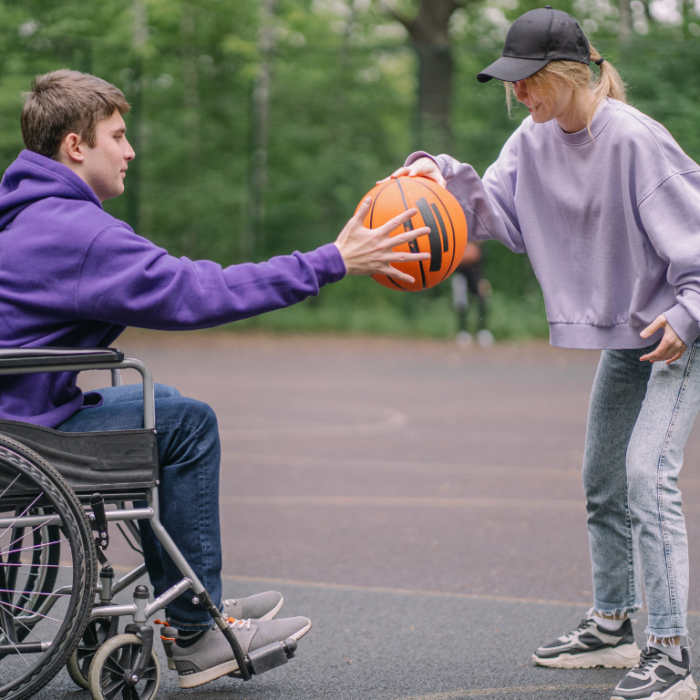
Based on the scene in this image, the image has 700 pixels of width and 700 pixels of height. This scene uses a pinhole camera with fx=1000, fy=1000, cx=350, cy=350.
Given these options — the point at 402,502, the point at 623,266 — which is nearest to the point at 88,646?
the point at 623,266

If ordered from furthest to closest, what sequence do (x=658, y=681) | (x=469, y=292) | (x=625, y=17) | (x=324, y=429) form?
(x=625, y=17), (x=469, y=292), (x=324, y=429), (x=658, y=681)

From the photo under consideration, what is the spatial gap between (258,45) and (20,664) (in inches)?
764

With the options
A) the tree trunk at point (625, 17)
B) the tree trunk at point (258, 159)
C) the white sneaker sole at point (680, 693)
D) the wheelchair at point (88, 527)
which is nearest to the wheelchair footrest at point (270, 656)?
the wheelchair at point (88, 527)

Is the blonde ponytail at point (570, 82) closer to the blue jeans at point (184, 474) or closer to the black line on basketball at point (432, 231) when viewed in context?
the black line on basketball at point (432, 231)

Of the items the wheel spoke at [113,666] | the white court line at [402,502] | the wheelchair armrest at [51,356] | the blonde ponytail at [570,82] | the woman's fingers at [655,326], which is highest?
the blonde ponytail at [570,82]

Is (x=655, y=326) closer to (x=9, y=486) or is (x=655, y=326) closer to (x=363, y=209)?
(x=363, y=209)

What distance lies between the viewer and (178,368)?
12766 mm

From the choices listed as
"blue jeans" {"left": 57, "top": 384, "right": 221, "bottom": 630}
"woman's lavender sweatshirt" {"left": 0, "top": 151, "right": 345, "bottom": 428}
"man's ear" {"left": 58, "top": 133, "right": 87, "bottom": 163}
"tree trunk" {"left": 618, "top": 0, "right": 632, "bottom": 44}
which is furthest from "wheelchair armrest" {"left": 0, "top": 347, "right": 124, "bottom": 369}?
"tree trunk" {"left": 618, "top": 0, "right": 632, "bottom": 44}

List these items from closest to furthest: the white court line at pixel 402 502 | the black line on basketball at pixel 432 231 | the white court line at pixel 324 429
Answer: the black line on basketball at pixel 432 231 < the white court line at pixel 402 502 < the white court line at pixel 324 429

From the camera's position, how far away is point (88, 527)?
2.64 meters

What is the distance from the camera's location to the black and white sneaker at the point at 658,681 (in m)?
2.96

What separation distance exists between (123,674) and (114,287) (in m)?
1.09

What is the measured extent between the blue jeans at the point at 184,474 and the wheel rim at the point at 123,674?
18 cm

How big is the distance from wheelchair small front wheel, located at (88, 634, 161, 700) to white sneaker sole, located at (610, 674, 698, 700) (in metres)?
1.37
